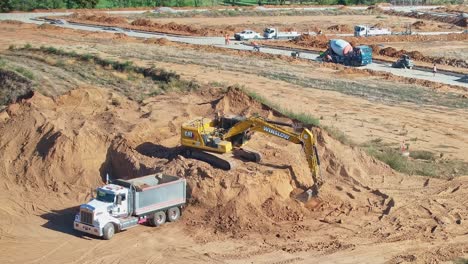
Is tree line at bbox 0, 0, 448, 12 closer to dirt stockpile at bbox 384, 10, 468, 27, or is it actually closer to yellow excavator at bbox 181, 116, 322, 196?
dirt stockpile at bbox 384, 10, 468, 27

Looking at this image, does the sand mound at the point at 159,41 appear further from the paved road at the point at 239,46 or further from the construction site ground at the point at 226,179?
the construction site ground at the point at 226,179

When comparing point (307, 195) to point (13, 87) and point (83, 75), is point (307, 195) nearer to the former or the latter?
point (13, 87)

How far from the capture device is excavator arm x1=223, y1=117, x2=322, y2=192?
2422 centimetres

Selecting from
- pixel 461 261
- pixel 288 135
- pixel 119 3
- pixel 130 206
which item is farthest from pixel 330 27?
pixel 461 261

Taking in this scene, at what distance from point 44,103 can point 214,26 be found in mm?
55455

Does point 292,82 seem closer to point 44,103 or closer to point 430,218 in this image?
point 44,103

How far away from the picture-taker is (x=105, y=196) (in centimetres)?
2197

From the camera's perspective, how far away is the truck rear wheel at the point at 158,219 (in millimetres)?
22656

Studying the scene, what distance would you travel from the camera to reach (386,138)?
34.3 meters

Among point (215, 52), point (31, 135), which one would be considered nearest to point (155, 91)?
point (31, 135)

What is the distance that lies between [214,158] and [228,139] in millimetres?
891

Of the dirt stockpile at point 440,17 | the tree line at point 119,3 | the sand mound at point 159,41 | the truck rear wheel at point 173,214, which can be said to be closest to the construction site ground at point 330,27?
the dirt stockpile at point 440,17

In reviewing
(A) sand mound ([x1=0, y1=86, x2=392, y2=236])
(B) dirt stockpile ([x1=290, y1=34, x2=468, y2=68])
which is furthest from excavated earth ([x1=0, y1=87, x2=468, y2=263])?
(B) dirt stockpile ([x1=290, y1=34, x2=468, y2=68])

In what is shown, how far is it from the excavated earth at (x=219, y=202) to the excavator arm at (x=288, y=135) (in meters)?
0.88
